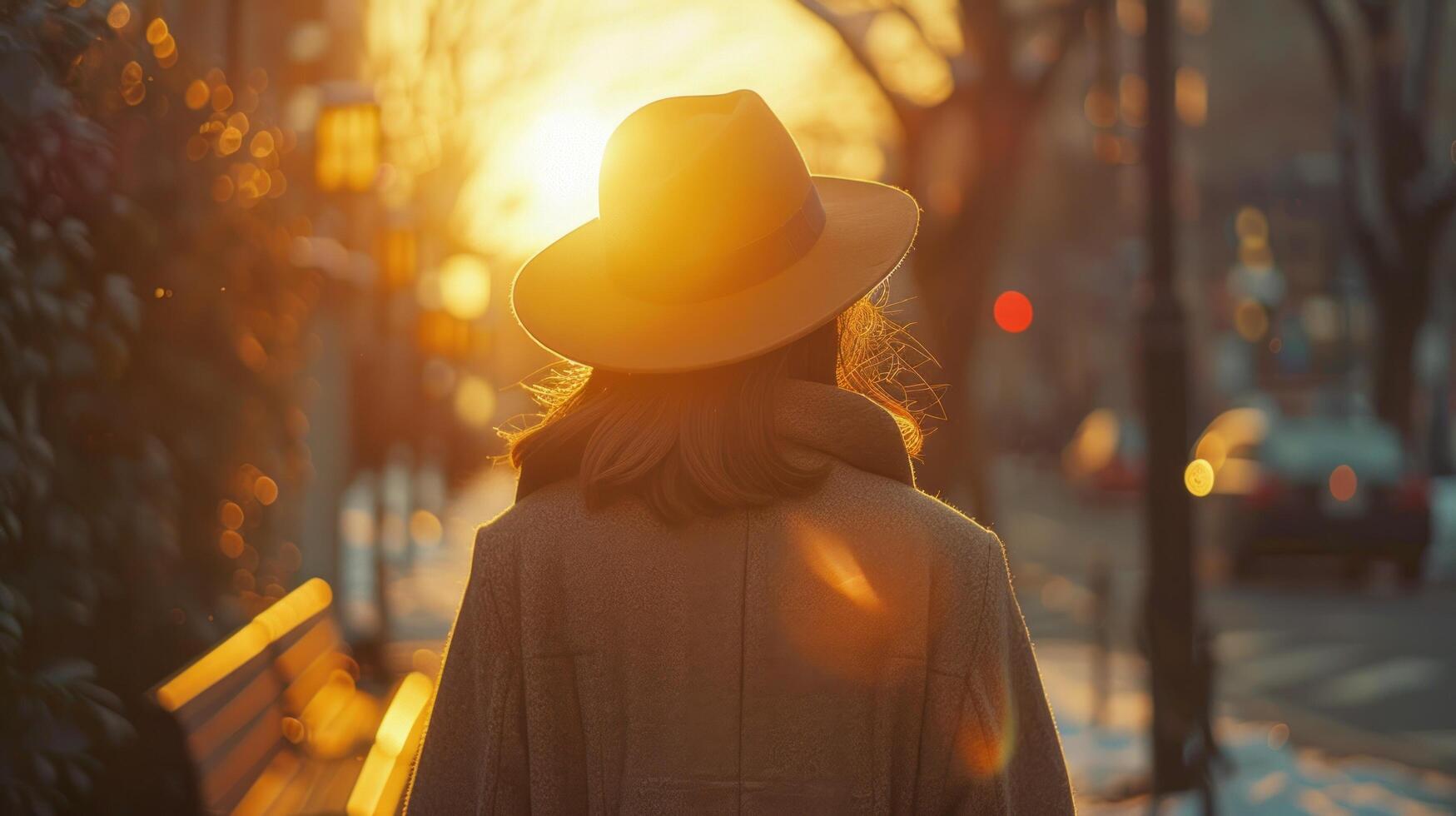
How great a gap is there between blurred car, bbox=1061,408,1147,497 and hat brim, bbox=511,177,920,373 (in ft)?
97.3

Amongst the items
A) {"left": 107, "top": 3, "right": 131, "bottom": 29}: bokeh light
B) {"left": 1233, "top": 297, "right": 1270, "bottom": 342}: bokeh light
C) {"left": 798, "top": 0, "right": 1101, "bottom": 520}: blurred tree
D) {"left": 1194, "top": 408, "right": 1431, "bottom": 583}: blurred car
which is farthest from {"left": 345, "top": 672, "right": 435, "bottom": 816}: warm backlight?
{"left": 1233, "top": 297, "right": 1270, "bottom": 342}: bokeh light

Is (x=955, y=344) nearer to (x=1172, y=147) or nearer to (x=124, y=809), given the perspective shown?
(x=1172, y=147)

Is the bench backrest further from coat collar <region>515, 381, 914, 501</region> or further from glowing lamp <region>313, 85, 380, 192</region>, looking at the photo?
glowing lamp <region>313, 85, 380, 192</region>

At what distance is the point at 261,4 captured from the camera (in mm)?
12328

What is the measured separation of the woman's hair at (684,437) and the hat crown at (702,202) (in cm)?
13

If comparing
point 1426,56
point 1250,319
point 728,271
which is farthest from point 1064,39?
point 1250,319

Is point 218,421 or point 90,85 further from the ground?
point 90,85

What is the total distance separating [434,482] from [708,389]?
34.2 meters

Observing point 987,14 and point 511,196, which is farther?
point 511,196

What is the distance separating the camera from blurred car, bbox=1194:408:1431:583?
1748 centimetres

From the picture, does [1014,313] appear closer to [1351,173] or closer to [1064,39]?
[1351,173]

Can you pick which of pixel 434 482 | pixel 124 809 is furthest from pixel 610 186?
pixel 434 482

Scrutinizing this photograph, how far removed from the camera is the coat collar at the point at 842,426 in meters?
2.38

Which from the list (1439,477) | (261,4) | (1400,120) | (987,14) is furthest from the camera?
(1439,477)
